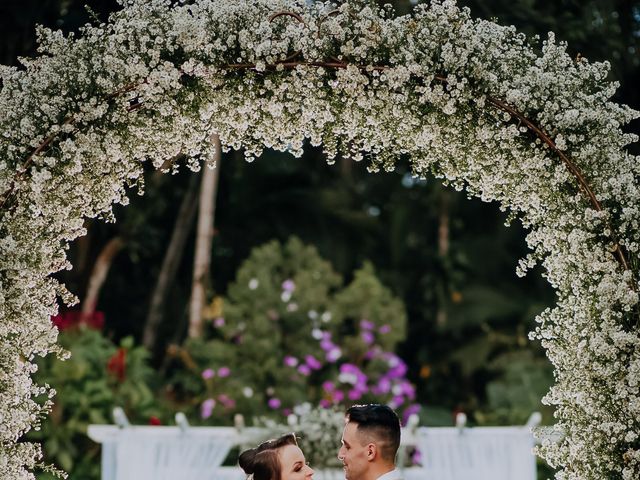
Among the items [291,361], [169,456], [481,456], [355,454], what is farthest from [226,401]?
[355,454]

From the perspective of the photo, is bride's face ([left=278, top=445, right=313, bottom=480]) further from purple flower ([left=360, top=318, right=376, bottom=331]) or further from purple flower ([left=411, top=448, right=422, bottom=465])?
purple flower ([left=360, top=318, right=376, bottom=331])

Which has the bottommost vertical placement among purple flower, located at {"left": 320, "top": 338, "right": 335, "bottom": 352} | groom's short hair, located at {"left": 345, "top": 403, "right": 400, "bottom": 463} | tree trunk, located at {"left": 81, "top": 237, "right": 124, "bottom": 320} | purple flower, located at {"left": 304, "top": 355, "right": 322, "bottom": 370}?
groom's short hair, located at {"left": 345, "top": 403, "right": 400, "bottom": 463}

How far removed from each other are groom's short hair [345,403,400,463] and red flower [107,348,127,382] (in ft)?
15.8

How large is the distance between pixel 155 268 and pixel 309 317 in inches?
192

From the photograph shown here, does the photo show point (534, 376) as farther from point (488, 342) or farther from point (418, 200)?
point (418, 200)

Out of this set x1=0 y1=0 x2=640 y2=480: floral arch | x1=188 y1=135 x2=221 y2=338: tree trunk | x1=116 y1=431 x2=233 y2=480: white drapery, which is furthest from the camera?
x1=188 y1=135 x2=221 y2=338: tree trunk

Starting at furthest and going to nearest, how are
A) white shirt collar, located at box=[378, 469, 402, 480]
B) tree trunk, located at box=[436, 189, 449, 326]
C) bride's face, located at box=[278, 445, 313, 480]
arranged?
tree trunk, located at box=[436, 189, 449, 326] → bride's face, located at box=[278, 445, 313, 480] → white shirt collar, located at box=[378, 469, 402, 480]

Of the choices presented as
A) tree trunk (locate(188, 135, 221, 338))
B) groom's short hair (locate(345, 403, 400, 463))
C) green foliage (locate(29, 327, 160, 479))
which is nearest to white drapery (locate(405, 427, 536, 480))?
green foliage (locate(29, 327, 160, 479))

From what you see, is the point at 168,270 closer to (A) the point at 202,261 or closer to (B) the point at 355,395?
(A) the point at 202,261

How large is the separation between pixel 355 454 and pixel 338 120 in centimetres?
144

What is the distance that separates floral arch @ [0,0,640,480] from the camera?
4.34 m

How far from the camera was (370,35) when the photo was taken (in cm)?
433

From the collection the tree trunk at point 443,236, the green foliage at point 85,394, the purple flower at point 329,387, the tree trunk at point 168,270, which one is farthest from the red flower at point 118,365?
the tree trunk at point 443,236

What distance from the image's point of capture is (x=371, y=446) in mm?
4227
